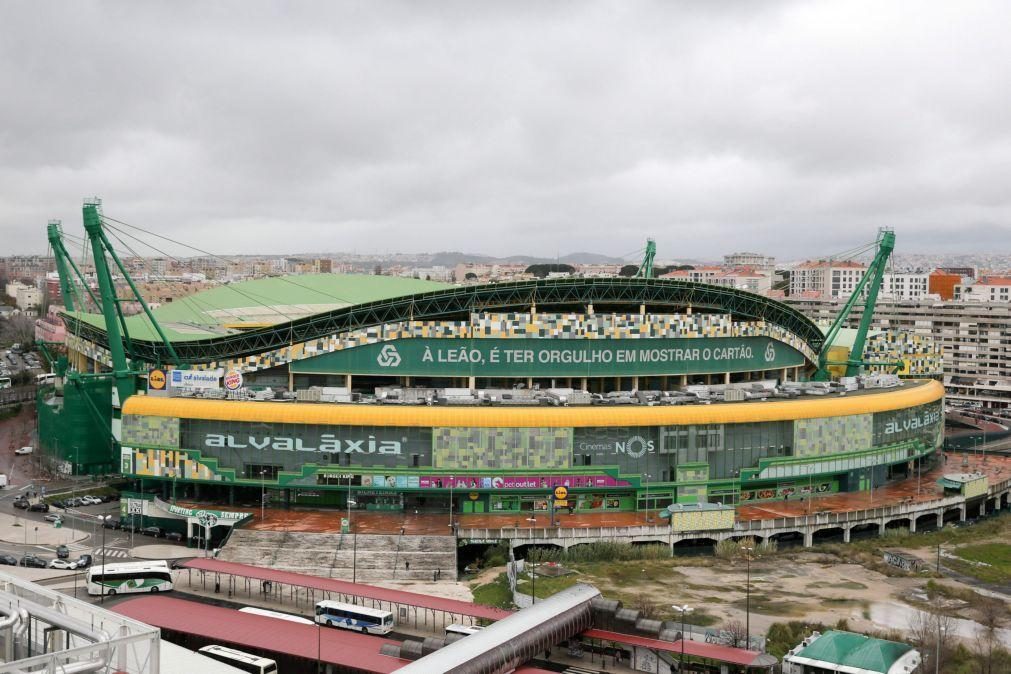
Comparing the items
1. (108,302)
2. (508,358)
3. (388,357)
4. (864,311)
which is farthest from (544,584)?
(864,311)

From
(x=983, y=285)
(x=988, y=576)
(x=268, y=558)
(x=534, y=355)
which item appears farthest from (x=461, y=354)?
(x=983, y=285)

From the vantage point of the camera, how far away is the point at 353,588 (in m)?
49.8

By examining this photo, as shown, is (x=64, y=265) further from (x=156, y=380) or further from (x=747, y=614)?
(x=747, y=614)

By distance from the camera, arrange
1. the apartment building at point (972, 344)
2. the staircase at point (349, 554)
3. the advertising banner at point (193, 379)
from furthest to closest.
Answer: the apartment building at point (972, 344), the advertising banner at point (193, 379), the staircase at point (349, 554)

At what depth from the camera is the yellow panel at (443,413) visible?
67.4m

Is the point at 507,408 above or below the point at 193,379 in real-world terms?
below

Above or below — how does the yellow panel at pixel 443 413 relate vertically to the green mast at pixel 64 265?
below

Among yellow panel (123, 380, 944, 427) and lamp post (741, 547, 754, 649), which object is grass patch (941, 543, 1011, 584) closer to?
lamp post (741, 547, 754, 649)

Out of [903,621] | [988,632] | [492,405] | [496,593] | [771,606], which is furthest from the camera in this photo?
[492,405]

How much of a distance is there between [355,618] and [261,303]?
58.9 meters

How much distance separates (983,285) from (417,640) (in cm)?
17483

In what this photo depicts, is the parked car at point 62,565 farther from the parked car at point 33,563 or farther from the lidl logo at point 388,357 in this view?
the lidl logo at point 388,357

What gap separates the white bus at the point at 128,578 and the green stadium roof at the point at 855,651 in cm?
3246

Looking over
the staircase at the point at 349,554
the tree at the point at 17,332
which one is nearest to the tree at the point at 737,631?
the staircase at the point at 349,554
